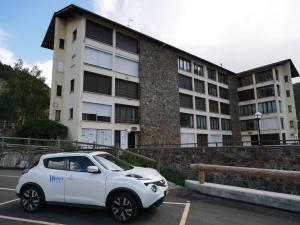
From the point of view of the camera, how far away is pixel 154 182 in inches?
260

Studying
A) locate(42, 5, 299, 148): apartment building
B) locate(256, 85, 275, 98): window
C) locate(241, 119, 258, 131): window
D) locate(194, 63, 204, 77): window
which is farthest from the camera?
locate(241, 119, 258, 131): window

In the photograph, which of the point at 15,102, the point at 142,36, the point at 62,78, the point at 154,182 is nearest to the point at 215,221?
the point at 154,182

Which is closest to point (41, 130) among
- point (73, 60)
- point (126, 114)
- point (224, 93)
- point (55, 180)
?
point (73, 60)

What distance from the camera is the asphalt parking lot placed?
6.42 metres

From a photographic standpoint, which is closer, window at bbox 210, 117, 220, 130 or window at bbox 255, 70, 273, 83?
window at bbox 210, 117, 220, 130

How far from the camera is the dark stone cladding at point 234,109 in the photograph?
48.5m

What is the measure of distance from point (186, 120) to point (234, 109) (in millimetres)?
16025

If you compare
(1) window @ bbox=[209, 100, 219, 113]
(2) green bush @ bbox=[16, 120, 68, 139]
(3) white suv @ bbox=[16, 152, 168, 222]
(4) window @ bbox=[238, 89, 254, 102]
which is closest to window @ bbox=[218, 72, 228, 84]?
(4) window @ bbox=[238, 89, 254, 102]

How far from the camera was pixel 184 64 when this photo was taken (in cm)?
4219

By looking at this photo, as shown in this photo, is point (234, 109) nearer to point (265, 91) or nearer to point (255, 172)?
point (265, 91)

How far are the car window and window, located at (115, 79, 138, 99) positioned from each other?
24.0 m

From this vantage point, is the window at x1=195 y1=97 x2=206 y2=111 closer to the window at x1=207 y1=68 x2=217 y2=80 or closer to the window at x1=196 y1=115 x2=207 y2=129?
the window at x1=196 y1=115 x2=207 y2=129

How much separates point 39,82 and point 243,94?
40760 millimetres

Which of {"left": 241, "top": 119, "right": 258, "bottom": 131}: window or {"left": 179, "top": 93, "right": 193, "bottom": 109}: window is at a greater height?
{"left": 179, "top": 93, "right": 193, "bottom": 109}: window
